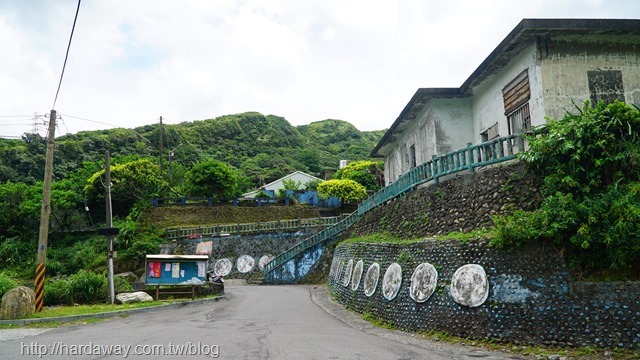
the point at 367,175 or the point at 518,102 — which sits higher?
the point at 367,175

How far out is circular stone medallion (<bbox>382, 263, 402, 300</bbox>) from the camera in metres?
12.4

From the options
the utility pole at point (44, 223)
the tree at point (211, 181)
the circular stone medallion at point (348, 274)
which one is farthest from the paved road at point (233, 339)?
the tree at point (211, 181)

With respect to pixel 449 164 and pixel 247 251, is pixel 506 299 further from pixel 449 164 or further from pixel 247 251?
pixel 247 251

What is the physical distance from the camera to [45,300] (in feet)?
56.9

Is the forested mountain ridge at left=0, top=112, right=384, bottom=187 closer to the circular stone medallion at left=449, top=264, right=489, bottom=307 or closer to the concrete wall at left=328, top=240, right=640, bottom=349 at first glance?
the concrete wall at left=328, top=240, right=640, bottom=349

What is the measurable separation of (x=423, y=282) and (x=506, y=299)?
232 centimetres

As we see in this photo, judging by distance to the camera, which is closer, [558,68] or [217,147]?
[558,68]

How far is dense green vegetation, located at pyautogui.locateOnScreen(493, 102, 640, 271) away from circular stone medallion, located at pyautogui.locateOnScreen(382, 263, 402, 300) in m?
3.24

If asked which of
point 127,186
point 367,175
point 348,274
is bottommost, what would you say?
point 348,274

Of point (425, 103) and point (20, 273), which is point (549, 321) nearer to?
point (425, 103)

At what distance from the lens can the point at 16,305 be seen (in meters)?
13.7

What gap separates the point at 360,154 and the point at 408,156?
230 ft

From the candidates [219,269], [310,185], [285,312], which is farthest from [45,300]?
[310,185]

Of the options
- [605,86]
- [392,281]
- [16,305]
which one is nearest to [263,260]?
[16,305]
